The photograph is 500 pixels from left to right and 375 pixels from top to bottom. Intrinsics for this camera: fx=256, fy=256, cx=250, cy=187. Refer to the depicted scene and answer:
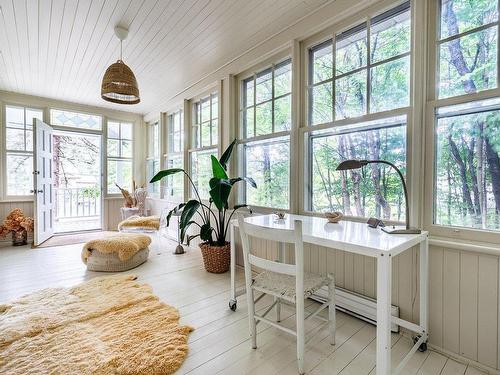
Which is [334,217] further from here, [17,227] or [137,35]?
[17,227]

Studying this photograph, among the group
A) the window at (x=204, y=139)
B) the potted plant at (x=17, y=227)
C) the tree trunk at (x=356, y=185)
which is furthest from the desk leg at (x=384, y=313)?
the potted plant at (x=17, y=227)

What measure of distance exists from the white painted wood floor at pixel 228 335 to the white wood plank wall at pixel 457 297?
134 mm

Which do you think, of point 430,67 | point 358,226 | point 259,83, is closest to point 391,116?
point 430,67

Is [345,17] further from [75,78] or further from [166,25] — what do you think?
[75,78]

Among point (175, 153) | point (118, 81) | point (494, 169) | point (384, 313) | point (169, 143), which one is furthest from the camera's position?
point (169, 143)

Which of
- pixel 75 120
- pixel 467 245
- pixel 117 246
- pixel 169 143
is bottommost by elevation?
pixel 117 246

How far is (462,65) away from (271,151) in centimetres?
174

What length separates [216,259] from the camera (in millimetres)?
2953

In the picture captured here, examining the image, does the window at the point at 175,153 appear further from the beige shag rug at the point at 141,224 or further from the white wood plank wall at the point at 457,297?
the white wood plank wall at the point at 457,297

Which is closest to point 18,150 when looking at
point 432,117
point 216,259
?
point 216,259

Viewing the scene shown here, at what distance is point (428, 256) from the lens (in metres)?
1.69

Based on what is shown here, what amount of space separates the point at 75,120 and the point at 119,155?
1.02 m

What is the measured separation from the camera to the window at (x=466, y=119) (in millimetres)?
1514

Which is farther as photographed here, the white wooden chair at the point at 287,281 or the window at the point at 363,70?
the window at the point at 363,70
